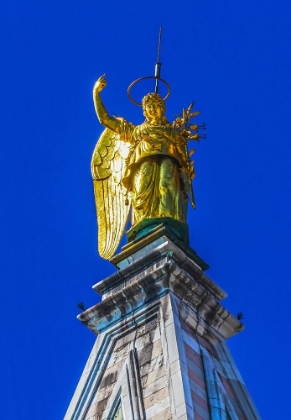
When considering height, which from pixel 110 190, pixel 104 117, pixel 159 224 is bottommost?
pixel 159 224

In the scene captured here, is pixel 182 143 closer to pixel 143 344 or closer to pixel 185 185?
pixel 185 185

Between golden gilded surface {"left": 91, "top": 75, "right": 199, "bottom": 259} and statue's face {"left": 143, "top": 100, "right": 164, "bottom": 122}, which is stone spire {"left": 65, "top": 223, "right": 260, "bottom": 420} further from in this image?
statue's face {"left": 143, "top": 100, "right": 164, "bottom": 122}

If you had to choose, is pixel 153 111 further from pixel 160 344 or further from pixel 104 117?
pixel 160 344

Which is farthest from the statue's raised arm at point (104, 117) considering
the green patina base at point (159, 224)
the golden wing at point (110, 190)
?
the green patina base at point (159, 224)

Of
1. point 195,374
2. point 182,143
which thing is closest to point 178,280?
point 195,374

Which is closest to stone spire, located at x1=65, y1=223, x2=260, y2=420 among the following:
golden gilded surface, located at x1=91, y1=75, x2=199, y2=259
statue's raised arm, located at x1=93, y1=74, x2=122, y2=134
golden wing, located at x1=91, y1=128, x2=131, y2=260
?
golden gilded surface, located at x1=91, y1=75, x2=199, y2=259

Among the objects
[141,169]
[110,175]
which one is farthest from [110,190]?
[141,169]
